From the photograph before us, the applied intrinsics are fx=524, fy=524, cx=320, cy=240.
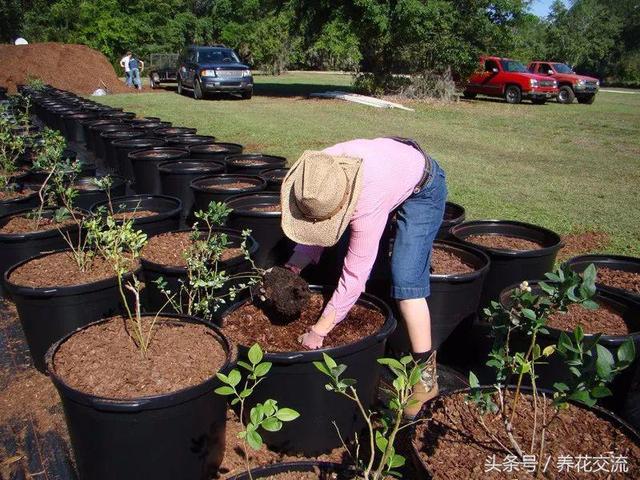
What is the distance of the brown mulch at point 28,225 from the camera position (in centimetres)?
359

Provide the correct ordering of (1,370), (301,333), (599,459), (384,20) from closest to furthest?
(599,459) → (301,333) → (1,370) → (384,20)

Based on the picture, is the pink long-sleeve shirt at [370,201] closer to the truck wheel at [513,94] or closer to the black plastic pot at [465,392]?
the black plastic pot at [465,392]

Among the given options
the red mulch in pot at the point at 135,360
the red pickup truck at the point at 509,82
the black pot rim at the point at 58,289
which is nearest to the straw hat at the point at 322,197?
A: the red mulch in pot at the point at 135,360

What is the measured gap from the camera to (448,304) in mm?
2926

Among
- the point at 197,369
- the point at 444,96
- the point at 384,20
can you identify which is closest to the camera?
the point at 197,369

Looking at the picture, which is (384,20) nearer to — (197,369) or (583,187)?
(583,187)

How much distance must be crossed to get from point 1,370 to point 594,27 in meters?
54.9

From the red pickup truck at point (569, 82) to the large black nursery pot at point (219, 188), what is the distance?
1679 cm

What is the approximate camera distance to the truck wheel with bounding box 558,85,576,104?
18.9 m

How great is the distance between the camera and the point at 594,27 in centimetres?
4684

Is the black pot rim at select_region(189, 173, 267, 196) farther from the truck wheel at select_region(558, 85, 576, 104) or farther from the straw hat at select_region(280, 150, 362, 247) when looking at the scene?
the truck wheel at select_region(558, 85, 576, 104)

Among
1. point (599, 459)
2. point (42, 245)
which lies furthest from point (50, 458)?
point (599, 459)

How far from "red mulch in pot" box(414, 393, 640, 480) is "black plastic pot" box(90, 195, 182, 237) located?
2515 mm

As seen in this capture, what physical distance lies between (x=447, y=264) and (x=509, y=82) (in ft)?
55.6
